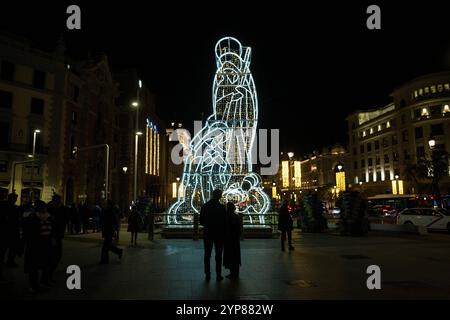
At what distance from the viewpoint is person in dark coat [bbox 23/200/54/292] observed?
7.19 metres

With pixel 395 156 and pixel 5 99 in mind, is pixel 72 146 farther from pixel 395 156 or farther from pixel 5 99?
pixel 395 156

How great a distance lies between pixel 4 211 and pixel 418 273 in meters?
9.41

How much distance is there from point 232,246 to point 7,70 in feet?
111

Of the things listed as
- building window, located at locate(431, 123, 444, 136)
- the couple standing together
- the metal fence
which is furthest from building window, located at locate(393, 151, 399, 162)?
the couple standing together

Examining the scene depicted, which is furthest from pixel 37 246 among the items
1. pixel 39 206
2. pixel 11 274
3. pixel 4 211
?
pixel 11 274

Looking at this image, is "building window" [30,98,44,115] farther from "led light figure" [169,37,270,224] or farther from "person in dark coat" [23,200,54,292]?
"person in dark coat" [23,200,54,292]

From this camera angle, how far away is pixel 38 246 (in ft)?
24.1

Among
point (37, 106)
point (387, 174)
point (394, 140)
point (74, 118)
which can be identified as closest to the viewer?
point (37, 106)

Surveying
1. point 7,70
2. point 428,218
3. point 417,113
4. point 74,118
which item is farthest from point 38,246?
point 417,113

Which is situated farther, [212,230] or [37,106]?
[37,106]

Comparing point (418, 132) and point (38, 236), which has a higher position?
point (418, 132)

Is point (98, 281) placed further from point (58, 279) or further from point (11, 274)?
point (11, 274)

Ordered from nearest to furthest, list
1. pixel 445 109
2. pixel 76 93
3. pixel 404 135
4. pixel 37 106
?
1. pixel 37 106
2. pixel 76 93
3. pixel 445 109
4. pixel 404 135

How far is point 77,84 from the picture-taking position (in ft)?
139
